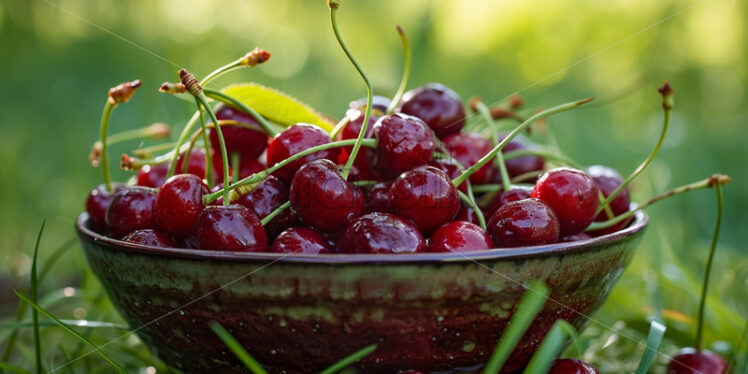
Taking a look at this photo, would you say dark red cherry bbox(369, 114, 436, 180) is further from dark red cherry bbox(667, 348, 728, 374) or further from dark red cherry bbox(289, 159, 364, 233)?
dark red cherry bbox(667, 348, 728, 374)

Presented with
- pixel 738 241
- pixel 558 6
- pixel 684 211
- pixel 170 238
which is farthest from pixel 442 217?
pixel 558 6

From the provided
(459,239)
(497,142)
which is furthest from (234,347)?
(497,142)

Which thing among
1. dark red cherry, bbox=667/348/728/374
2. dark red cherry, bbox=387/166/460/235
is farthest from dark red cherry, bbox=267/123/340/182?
dark red cherry, bbox=667/348/728/374

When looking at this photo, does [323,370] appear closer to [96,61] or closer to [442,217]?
[442,217]

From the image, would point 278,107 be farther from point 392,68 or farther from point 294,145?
point 392,68

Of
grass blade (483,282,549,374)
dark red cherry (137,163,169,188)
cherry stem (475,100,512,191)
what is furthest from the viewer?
dark red cherry (137,163,169,188)

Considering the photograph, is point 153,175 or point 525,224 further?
point 153,175
